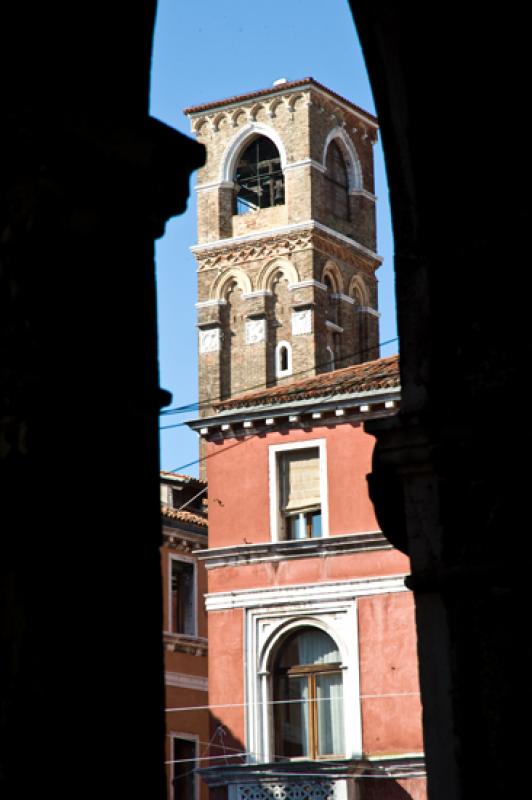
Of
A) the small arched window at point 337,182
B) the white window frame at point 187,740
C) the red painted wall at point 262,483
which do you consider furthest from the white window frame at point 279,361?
the red painted wall at point 262,483

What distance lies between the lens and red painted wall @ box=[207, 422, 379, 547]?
2439cm

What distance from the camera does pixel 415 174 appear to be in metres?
4.97

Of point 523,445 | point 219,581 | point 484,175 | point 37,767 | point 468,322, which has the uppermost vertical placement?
point 219,581

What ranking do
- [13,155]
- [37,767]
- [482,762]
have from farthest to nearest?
[482,762] < [13,155] < [37,767]

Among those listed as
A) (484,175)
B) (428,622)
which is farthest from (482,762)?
(484,175)

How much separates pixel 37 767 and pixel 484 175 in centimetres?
240

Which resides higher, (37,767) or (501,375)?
(501,375)

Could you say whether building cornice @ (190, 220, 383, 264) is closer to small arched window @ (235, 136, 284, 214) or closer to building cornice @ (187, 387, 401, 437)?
small arched window @ (235, 136, 284, 214)

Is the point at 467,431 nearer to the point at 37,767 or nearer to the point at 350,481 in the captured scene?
the point at 37,767

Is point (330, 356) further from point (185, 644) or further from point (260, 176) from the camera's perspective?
point (185, 644)

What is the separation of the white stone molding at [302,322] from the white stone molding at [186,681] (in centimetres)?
2542

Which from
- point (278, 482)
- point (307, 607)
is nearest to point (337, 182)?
point (278, 482)

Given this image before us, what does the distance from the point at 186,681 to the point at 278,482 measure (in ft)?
19.2

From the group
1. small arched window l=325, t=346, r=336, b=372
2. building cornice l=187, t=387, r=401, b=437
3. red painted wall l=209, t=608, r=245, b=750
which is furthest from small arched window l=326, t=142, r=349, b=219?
red painted wall l=209, t=608, r=245, b=750
